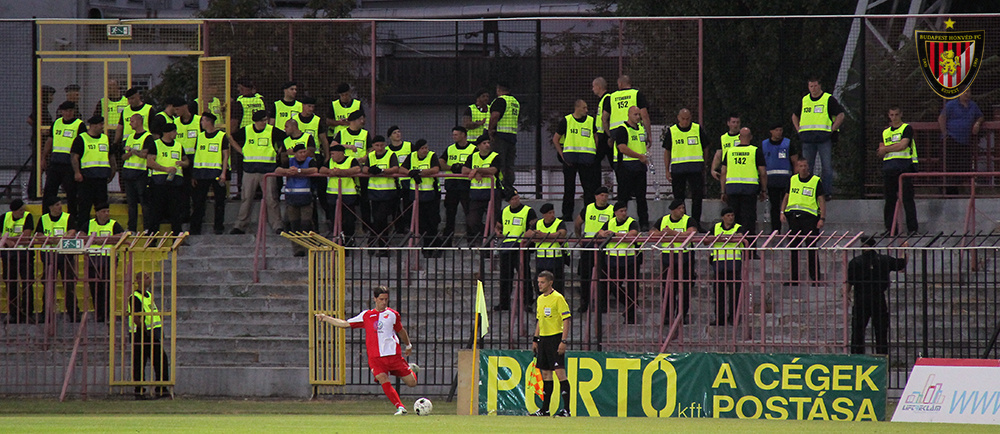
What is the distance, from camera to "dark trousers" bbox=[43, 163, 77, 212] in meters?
20.7

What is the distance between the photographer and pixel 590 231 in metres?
18.6

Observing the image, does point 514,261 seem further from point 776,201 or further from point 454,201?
point 776,201

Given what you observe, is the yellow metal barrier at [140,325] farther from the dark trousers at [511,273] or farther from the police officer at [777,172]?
the police officer at [777,172]

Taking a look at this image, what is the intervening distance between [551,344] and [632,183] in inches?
238

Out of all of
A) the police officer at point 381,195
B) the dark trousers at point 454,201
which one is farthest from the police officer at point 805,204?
the police officer at point 381,195

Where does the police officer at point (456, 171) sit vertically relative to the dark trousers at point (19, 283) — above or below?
above

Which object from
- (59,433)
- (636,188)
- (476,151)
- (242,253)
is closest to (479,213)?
(476,151)

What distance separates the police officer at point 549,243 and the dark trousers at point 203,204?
552cm

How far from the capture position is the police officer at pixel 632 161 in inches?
784

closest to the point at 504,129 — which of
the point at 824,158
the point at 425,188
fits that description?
the point at 425,188

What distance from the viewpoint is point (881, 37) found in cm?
2209

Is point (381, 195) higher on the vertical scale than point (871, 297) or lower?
higher

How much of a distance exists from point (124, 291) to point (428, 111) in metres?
7.86

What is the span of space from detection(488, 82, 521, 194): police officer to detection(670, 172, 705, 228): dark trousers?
8.76ft
